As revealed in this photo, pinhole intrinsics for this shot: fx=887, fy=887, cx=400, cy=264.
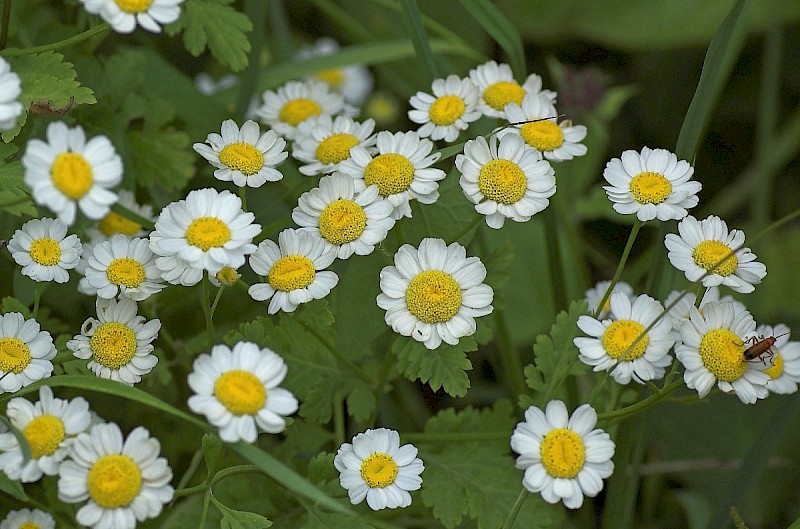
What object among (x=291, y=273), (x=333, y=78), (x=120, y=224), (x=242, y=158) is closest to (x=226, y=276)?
(x=291, y=273)

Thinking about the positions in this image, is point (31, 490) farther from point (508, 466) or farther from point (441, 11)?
point (441, 11)

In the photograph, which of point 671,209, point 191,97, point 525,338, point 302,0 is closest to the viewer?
point 671,209

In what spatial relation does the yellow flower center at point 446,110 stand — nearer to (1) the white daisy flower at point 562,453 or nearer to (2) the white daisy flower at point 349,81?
(1) the white daisy flower at point 562,453

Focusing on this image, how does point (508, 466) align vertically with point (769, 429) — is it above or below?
below

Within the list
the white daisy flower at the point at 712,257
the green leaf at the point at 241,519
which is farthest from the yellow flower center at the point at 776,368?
the green leaf at the point at 241,519

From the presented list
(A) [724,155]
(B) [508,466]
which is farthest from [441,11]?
(B) [508,466]

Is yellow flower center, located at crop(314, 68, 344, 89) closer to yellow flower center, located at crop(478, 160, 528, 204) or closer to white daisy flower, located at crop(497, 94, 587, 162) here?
white daisy flower, located at crop(497, 94, 587, 162)
